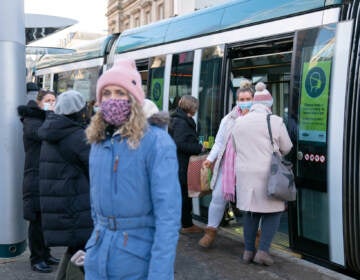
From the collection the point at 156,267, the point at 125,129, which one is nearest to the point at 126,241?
the point at 156,267

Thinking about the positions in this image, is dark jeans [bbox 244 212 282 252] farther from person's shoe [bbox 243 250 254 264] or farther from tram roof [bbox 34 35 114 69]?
tram roof [bbox 34 35 114 69]

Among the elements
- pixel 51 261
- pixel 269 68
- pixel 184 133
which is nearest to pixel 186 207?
pixel 184 133

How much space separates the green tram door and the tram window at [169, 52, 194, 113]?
201 cm

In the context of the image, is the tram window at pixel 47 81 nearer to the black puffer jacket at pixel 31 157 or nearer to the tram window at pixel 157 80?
the tram window at pixel 157 80

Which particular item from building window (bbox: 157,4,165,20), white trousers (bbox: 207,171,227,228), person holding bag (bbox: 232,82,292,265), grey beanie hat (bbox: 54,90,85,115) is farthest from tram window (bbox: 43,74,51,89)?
building window (bbox: 157,4,165,20)

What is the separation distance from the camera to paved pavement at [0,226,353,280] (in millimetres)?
4473

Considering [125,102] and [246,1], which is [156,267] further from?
[246,1]

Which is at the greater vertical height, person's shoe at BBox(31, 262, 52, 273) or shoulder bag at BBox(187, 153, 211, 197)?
shoulder bag at BBox(187, 153, 211, 197)

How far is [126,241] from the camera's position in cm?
228

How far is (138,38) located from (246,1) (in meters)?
2.86

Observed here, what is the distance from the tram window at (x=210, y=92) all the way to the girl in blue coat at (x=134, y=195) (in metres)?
3.73

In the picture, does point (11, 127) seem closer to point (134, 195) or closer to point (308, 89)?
point (308, 89)

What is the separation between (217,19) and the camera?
6.16 metres

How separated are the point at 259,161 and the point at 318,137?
22.2 inches
